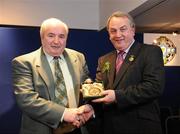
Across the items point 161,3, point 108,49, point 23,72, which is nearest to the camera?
point 23,72

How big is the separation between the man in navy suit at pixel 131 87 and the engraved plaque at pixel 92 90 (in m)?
0.04

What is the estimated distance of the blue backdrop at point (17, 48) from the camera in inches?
132

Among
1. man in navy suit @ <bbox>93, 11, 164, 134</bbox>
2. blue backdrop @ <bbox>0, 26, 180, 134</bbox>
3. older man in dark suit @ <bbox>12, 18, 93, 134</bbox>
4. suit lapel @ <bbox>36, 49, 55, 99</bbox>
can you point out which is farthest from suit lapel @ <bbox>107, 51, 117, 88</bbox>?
blue backdrop @ <bbox>0, 26, 180, 134</bbox>

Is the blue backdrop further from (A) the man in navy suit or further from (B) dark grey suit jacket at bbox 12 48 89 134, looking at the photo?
(A) the man in navy suit

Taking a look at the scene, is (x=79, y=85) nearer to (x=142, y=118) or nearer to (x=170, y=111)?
(x=142, y=118)

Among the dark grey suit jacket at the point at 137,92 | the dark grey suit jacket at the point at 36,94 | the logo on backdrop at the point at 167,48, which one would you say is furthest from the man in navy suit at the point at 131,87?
the logo on backdrop at the point at 167,48

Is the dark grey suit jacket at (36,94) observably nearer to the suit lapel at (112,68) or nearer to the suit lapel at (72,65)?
the suit lapel at (72,65)

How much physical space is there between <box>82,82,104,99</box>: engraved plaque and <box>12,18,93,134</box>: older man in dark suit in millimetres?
175

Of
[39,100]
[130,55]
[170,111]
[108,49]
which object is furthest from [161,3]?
[170,111]

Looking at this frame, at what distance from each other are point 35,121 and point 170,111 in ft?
9.26

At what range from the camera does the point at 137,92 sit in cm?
207

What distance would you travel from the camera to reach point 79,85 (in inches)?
95.1

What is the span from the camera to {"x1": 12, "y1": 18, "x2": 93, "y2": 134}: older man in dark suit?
2.25m

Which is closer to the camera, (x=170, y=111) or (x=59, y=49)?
(x=59, y=49)
